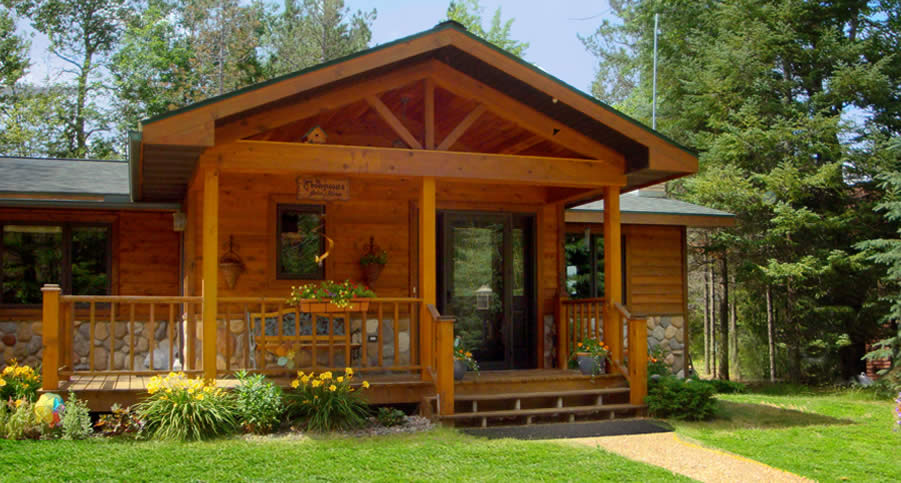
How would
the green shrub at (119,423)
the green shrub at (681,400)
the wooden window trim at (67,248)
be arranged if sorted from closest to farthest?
the green shrub at (119,423), the green shrub at (681,400), the wooden window trim at (67,248)

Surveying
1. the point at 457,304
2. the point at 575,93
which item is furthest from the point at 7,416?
the point at 575,93

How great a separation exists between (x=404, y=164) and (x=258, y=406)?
276 cm

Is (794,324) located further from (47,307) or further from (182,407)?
(47,307)

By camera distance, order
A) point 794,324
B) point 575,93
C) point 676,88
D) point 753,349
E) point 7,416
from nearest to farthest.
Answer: point 7,416 < point 575,93 < point 794,324 < point 753,349 < point 676,88

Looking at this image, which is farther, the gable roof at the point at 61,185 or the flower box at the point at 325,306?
the gable roof at the point at 61,185

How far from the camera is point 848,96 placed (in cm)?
1448

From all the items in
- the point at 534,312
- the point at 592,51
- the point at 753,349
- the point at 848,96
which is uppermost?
the point at 592,51

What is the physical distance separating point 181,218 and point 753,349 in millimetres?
12979

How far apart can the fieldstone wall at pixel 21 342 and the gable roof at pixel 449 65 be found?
103 inches

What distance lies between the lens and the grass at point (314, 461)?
5688mm

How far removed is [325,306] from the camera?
7.99m

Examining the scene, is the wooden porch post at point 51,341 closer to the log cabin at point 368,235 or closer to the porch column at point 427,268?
the log cabin at point 368,235

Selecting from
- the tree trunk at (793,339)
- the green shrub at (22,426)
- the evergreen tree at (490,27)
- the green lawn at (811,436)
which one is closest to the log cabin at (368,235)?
the green shrub at (22,426)

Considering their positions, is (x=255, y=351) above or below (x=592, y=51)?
below
